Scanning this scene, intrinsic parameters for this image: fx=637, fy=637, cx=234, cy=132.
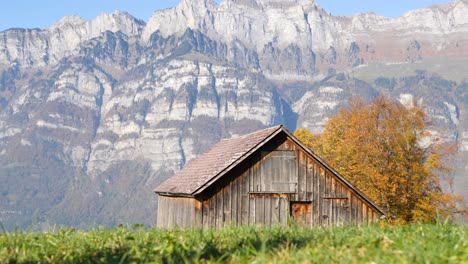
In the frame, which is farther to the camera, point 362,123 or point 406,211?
point 362,123

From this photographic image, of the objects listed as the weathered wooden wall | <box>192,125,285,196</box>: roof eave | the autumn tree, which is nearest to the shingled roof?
<box>192,125,285,196</box>: roof eave

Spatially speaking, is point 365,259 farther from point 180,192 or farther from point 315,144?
point 315,144

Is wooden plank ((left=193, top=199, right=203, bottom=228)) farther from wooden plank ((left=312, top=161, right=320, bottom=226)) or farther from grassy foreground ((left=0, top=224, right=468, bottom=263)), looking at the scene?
grassy foreground ((left=0, top=224, right=468, bottom=263))

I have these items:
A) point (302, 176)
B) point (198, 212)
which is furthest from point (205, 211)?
point (302, 176)

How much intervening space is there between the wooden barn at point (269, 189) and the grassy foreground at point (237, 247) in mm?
22432

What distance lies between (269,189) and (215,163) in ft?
9.83

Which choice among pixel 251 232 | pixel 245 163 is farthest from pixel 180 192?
pixel 251 232

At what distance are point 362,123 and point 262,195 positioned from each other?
2819 centimetres

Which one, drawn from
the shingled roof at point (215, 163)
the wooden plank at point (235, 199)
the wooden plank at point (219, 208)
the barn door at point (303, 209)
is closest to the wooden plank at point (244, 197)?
the wooden plank at point (235, 199)

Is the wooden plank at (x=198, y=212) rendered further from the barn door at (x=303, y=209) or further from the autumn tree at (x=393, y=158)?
the autumn tree at (x=393, y=158)

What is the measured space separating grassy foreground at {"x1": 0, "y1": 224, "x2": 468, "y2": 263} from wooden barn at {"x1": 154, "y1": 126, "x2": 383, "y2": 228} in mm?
22432

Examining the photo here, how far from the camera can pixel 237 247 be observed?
5.94 meters

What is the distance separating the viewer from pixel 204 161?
34.8 metres

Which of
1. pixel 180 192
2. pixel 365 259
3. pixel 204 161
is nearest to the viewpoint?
pixel 365 259
